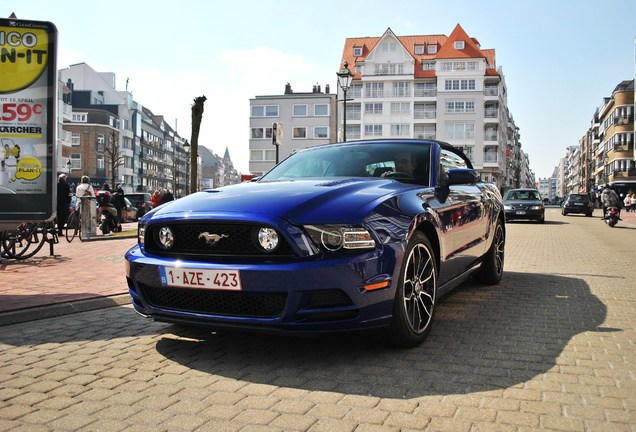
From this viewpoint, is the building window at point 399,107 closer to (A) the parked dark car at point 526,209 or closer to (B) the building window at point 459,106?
(B) the building window at point 459,106

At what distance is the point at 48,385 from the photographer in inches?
118

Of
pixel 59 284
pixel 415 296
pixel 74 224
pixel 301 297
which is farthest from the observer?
pixel 74 224

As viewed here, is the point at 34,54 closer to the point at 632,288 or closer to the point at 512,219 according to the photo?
the point at 632,288

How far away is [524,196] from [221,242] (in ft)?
78.3

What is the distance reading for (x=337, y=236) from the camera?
10.3ft

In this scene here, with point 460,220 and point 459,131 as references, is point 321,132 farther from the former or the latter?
point 460,220

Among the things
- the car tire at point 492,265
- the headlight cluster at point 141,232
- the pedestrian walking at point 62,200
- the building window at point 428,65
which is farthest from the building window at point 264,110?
the headlight cluster at point 141,232

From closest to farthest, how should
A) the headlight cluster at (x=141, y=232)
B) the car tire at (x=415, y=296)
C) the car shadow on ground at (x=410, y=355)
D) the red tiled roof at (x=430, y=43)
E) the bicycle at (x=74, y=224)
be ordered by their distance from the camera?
the car shadow on ground at (x=410, y=355) < the car tire at (x=415, y=296) < the headlight cluster at (x=141, y=232) < the bicycle at (x=74, y=224) < the red tiled roof at (x=430, y=43)

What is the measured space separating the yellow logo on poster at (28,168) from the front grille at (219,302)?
11.2 feet

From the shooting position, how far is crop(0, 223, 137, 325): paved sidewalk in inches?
192

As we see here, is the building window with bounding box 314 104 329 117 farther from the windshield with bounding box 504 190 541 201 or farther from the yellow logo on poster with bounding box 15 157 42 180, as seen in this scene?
the yellow logo on poster with bounding box 15 157 42 180

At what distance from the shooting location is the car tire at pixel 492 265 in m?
6.21

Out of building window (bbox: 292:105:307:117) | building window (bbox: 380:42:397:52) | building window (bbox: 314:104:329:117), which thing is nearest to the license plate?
building window (bbox: 380:42:397:52)

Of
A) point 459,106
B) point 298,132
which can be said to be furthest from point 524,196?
point 298,132
